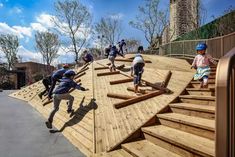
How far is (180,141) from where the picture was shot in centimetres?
418

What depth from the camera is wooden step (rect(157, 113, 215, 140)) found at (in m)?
4.23

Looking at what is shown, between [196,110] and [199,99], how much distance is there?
0.65 metres

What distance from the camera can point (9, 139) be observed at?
6.57m

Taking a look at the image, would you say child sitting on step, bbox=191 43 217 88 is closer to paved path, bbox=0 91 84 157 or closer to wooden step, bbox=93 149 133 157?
wooden step, bbox=93 149 133 157

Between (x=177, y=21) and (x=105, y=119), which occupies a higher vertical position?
(x=177, y=21)

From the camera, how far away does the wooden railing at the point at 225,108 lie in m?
2.26

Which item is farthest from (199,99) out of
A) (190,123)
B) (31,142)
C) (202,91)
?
(31,142)

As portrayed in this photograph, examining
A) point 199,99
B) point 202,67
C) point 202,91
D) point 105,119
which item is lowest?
point 105,119

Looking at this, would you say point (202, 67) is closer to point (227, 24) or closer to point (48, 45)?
point (227, 24)

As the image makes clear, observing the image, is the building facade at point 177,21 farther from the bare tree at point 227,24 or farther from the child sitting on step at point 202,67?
the child sitting on step at point 202,67

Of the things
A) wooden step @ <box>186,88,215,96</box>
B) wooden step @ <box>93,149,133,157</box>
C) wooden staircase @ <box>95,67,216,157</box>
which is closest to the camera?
wooden staircase @ <box>95,67,216,157</box>

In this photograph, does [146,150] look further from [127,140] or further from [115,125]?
[115,125]

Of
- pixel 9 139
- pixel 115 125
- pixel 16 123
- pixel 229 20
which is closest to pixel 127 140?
pixel 115 125

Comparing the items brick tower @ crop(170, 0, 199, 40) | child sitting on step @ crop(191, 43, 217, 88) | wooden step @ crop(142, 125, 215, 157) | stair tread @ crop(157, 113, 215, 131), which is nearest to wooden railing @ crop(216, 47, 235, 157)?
wooden step @ crop(142, 125, 215, 157)
